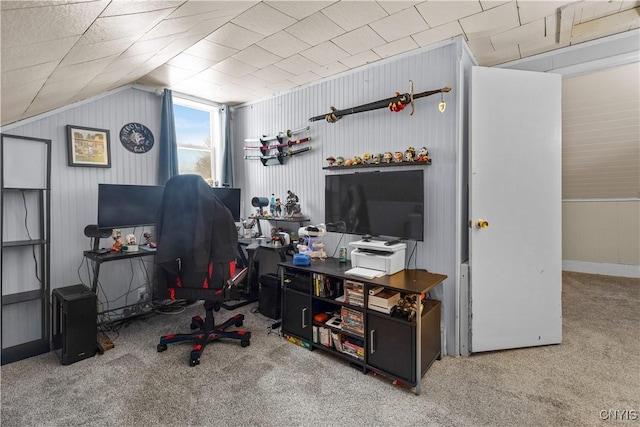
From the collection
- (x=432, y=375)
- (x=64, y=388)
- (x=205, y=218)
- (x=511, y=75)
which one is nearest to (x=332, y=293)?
(x=432, y=375)

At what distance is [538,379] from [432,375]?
71 centimetres

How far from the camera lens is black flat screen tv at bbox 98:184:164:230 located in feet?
9.41

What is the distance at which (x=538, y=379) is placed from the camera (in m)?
2.12

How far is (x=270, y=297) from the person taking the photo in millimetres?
3238

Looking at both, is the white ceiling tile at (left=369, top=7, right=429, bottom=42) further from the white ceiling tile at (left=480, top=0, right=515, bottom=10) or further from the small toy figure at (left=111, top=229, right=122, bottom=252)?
the small toy figure at (left=111, top=229, right=122, bottom=252)

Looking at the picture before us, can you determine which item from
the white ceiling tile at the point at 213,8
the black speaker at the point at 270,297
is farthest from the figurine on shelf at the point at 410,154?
the black speaker at the point at 270,297

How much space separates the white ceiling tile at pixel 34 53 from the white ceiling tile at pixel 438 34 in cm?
225

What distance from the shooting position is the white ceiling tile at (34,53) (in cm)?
105

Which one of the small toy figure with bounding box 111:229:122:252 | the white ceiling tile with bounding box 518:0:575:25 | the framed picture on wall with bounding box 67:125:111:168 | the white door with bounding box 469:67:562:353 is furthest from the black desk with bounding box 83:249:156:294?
the white ceiling tile with bounding box 518:0:575:25

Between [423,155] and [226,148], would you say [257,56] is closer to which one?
[226,148]

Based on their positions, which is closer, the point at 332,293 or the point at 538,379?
the point at 538,379

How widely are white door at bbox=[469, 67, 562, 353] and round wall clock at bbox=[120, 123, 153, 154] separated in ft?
11.0

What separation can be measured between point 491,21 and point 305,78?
1.76 metres

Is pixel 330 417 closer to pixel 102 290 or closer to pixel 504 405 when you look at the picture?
pixel 504 405
